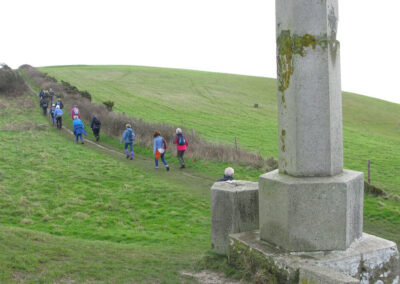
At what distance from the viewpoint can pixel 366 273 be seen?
526 centimetres

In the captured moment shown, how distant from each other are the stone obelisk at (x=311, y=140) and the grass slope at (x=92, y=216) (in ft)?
6.73

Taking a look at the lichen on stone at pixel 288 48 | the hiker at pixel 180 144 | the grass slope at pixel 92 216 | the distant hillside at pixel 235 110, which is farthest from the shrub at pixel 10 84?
the lichen on stone at pixel 288 48

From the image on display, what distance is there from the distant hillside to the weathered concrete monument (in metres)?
11.2

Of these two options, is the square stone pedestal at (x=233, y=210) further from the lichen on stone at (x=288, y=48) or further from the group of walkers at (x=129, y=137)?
the group of walkers at (x=129, y=137)

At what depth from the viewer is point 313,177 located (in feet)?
17.7

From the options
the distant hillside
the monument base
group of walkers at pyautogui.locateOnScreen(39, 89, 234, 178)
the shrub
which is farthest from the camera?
the shrub

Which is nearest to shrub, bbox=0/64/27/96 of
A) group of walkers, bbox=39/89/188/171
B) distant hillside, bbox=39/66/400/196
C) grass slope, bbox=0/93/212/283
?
group of walkers, bbox=39/89/188/171

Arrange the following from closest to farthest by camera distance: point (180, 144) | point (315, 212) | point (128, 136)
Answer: point (315, 212) < point (180, 144) < point (128, 136)

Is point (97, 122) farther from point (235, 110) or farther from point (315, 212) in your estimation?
point (235, 110)

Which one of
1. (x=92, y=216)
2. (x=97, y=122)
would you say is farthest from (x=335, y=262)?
(x=97, y=122)

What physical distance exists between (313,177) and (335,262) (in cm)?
112

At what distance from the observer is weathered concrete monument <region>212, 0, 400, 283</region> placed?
5.23m

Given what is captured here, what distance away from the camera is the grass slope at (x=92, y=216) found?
6.17m

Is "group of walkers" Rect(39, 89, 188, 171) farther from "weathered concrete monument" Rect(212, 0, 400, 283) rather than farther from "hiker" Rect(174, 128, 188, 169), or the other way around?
"weathered concrete monument" Rect(212, 0, 400, 283)
